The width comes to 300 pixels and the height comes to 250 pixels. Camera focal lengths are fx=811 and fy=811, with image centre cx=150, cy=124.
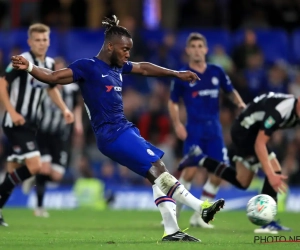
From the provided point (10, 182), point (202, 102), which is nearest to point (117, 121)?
point (10, 182)

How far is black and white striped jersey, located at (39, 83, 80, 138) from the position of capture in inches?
570

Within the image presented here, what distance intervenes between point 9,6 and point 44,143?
7693 millimetres

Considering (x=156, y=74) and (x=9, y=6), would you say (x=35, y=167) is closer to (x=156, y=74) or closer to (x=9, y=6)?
(x=156, y=74)

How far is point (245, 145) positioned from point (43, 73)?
3.49 meters

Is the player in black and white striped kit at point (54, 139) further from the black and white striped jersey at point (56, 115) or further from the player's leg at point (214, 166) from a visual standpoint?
the player's leg at point (214, 166)

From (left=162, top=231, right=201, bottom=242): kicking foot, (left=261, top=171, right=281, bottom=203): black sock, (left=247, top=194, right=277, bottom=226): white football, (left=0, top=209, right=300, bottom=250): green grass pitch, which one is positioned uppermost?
(left=261, top=171, right=281, bottom=203): black sock

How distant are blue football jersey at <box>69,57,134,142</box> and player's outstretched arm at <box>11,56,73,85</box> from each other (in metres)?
0.17

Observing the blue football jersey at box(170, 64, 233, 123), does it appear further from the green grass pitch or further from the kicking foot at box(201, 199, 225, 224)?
the kicking foot at box(201, 199, 225, 224)

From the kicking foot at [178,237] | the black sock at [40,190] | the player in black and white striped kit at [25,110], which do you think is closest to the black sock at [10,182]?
the player in black and white striped kit at [25,110]

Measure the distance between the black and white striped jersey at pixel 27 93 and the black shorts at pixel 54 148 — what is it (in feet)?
9.35

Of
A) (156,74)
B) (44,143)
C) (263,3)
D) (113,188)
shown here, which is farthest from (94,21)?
(156,74)

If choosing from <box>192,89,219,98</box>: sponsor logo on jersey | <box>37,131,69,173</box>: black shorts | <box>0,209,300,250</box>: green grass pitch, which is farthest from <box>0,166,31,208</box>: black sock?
<box>37,131,69,173</box>: black shorts

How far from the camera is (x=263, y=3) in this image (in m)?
20.1

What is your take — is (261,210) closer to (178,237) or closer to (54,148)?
(178,237)
